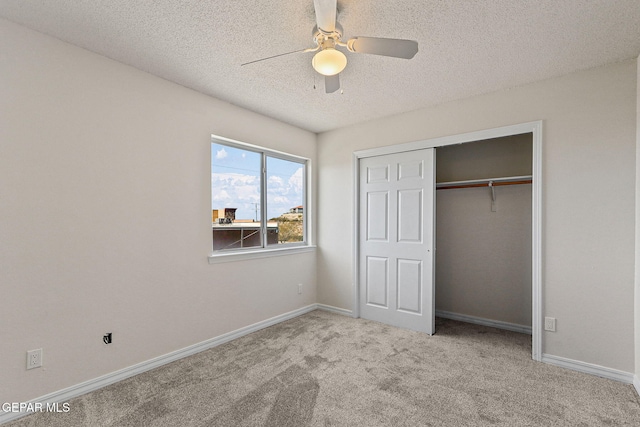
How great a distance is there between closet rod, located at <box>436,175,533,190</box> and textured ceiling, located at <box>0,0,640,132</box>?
104cm

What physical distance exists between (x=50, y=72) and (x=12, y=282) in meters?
1.42

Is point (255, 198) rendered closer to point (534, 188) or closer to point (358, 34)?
point (358, 34)

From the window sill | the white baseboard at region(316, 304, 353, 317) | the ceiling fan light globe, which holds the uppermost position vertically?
the ceiling fan light globe

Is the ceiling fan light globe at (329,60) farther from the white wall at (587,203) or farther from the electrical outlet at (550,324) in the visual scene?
the electrical outlet at (550,324)

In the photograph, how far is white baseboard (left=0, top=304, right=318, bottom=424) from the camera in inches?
79.9

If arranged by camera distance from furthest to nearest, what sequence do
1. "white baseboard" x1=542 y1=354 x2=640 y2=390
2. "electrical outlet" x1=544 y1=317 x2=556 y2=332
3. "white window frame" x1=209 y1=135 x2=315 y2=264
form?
"white window frame" x1=209 y1=135 x2=315 y2=264
"electrical outlet" x1=544 y1=317 x2=556 y2=332
"white baseboard" x1=542 y1=354 x2=640 y2=390

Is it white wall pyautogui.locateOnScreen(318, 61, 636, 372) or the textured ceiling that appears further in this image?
white wall pyautogui.locateOnScreen(318, 61, 636, 372)

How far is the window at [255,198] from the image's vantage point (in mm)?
3287

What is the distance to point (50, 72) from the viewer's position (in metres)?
2.10

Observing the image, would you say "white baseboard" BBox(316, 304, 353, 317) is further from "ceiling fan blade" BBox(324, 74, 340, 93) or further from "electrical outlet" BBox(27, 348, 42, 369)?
"electrical outlet" BBox(27, 348, 42, 369)

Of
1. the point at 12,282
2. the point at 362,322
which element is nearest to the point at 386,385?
the point at 362,322

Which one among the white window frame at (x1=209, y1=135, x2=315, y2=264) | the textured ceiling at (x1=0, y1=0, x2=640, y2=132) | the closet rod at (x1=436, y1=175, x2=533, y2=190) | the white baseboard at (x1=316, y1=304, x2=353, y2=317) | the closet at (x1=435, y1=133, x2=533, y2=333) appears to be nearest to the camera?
the textured ceiling at (x1=0, y1=0, x2=640, y2=132)

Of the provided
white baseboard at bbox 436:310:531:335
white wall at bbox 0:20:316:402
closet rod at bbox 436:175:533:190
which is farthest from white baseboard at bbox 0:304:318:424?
closet rod at bbox 436:175:533:190

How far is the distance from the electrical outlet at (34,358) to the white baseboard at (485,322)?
4.01 m
